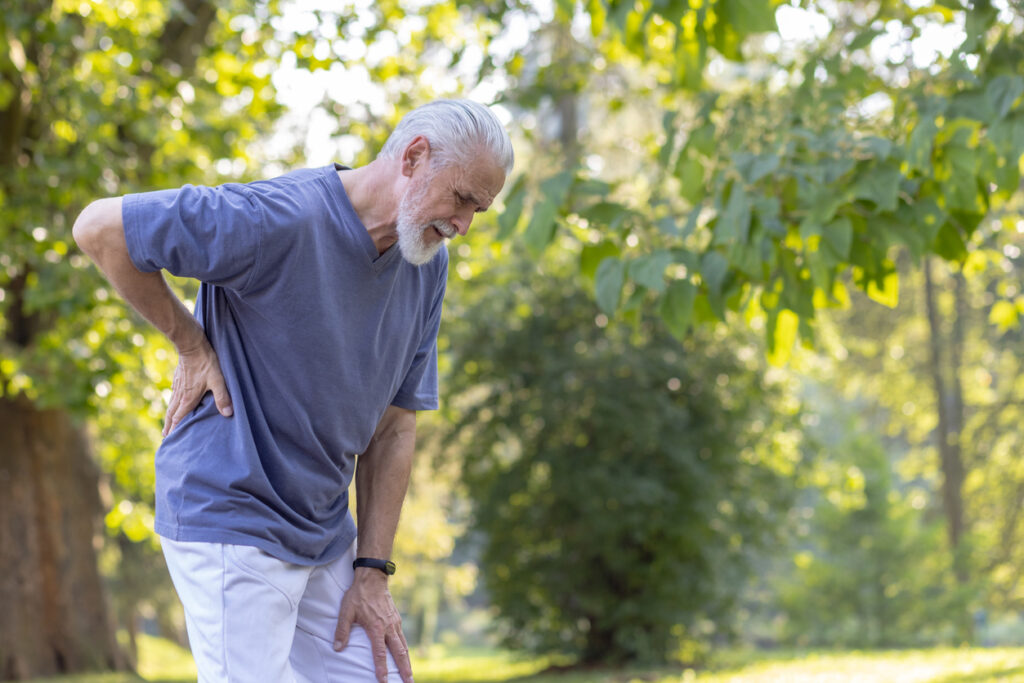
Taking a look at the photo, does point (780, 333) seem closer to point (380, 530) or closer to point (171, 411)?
point (380, 530)

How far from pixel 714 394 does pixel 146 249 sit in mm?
9853

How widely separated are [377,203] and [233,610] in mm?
872

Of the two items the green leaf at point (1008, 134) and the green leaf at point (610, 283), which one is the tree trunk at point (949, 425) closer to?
the green leaf at point (1008, 134)

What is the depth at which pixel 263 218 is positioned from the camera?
6.31 ft

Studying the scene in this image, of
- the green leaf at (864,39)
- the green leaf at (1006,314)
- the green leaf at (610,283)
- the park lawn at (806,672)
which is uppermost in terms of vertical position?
the green leaf at (864,39)

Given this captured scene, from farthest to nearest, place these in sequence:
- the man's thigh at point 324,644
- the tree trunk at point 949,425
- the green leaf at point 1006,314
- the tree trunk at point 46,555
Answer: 1. the tree trunk at point 949,425
2. the tree trunk at point 46,555
3. the green leaf at point 1006,314
4. the man's thigh at point 324,644

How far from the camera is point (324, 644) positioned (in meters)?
2.28

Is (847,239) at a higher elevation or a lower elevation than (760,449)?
higher

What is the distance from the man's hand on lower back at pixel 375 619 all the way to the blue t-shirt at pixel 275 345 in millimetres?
176

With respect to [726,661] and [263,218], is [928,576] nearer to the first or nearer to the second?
[726,661]

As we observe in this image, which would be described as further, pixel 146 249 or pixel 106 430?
pixel 106 430

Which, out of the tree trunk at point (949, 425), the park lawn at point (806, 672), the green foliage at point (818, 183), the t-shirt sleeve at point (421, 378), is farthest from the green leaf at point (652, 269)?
the tree trunk at point (949, 425)

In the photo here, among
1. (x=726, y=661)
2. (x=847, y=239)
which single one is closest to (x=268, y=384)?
(x=847, y=239)

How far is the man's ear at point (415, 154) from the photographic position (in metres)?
2.07
